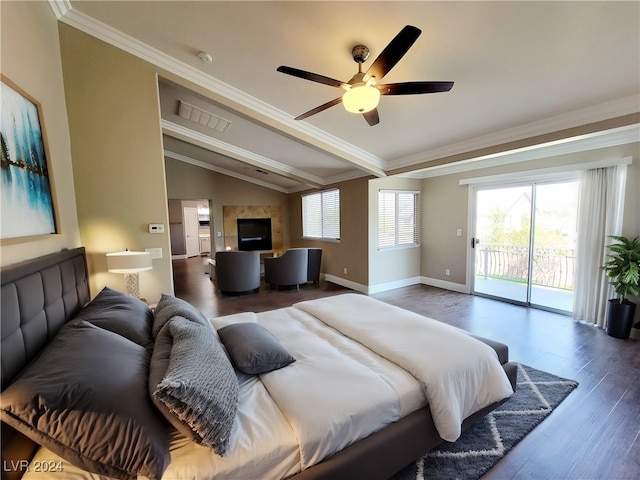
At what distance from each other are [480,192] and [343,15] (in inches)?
165

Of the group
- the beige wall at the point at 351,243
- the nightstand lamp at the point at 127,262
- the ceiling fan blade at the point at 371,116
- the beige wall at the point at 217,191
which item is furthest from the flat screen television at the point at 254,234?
the ceiling fan blade at the point at 371,116

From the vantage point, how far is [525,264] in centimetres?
458

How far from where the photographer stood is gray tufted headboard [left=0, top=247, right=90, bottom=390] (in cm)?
113

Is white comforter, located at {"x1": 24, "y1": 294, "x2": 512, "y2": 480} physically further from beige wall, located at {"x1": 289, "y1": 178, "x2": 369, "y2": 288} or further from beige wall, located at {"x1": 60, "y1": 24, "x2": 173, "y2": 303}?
beige wall, located at {"x1": 289, "y1": 178, "x2": 369, "y2": 288}

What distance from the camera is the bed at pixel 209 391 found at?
96 centimetres

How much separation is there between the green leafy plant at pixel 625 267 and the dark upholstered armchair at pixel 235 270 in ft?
17.1

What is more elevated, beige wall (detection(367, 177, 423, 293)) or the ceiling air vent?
the ceiling air vent

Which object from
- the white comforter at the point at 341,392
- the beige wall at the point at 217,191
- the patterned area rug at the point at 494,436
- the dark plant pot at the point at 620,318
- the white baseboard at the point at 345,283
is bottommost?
the patterned area rug at the point at 494,436

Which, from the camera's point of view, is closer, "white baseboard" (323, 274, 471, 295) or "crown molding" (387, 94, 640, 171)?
"crown molding" (387, 94, 640, 171)

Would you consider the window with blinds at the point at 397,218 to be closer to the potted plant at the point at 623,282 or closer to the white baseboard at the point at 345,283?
the white baseboard at the point at 345,283

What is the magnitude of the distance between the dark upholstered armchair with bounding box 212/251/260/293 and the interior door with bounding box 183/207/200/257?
645 centimetres

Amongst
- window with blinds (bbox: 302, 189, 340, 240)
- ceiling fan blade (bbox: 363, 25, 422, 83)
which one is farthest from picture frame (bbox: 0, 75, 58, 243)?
window with blinds (bbox: 302, 189, 340, 240)

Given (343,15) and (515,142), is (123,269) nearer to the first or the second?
(343,15)

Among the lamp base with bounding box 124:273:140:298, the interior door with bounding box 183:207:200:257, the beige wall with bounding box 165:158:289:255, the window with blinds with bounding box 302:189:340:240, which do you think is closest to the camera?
the lamp base with bounding box 124:273:140:298
